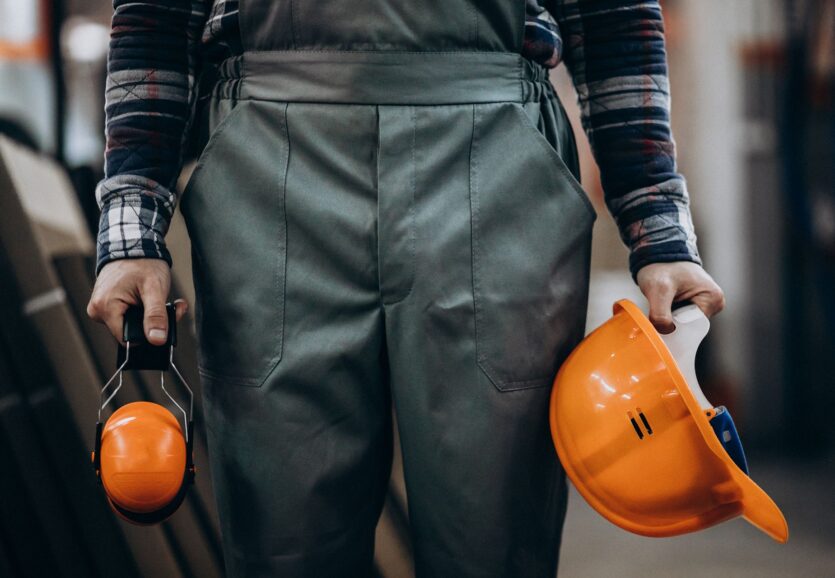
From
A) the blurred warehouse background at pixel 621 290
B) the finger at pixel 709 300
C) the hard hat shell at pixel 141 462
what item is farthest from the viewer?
the blurred warehouse background at pixel 621 290

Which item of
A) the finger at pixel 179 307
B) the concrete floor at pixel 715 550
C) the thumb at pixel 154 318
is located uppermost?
the thumb at pixel 154 318

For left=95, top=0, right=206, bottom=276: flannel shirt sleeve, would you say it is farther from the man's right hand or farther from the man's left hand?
the man's left hand

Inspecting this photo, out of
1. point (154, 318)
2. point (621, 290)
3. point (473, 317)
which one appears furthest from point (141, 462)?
point (621, 290)

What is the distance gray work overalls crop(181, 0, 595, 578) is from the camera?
34.4 inches

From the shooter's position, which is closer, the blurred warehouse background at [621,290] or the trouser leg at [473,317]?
the trouser leg at [473,317]

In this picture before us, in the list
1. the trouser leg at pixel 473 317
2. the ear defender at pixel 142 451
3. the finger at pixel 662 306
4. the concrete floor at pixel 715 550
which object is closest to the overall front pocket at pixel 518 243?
the trouser leg at pixel 473 317

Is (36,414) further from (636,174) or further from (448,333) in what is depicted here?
(636,174)

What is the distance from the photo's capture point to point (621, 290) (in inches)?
163

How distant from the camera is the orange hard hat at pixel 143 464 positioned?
2.83 ft

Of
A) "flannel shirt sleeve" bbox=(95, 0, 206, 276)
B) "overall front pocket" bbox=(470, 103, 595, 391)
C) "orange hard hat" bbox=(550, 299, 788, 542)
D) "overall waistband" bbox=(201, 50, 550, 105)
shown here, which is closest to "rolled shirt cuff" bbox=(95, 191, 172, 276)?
"flannel shirt sleeve" bbox=(95, 0, 206, 276)

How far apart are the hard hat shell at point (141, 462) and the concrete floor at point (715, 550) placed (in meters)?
1.81

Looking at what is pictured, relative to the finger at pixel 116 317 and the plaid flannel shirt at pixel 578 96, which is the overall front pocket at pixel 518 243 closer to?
the plaid flannel shirt at pixel 578 96

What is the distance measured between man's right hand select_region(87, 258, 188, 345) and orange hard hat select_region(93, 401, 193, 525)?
88 millimetres

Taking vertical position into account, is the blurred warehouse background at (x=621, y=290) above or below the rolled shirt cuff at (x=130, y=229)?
below
